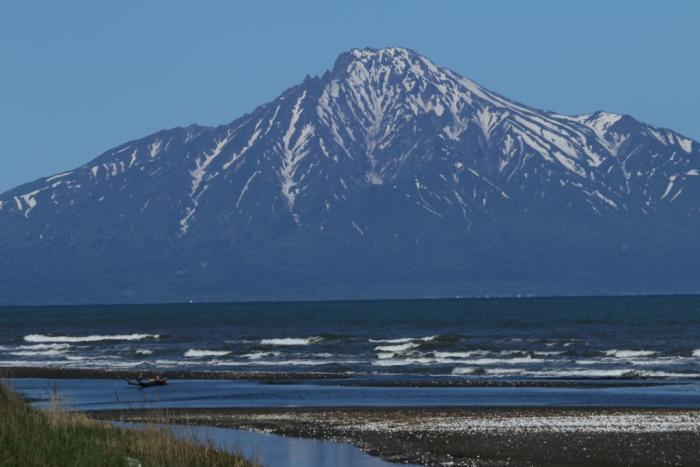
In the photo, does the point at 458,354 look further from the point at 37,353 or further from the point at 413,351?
the point at 37,353

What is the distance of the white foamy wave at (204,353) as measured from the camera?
8219 cm

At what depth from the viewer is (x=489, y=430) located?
3350 cm

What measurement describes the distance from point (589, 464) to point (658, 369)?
36.1m

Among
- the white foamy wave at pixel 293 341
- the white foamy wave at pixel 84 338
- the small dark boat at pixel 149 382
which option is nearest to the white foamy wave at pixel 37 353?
the white foamy wave at pixel 293 341

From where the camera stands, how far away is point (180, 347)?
93.1 meters

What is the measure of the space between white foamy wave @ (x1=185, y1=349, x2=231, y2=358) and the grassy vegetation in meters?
58.3

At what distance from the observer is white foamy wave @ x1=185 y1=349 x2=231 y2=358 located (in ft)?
270

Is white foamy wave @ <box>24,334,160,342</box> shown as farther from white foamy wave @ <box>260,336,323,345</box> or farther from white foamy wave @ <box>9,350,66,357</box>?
white foamy wave @ <box>9,350,66,357</box>

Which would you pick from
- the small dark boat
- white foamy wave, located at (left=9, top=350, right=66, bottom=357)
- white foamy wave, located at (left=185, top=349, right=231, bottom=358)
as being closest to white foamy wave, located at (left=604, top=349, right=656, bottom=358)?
white foamy wave, located at (left=185, top=349, right=231, bottom=358)

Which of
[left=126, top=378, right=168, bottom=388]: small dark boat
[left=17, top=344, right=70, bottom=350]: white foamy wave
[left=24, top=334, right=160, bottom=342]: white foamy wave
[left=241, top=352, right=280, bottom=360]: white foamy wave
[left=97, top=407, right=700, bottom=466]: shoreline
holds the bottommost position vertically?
[left=97, top=407, right=700, bottom=466]: shoreline

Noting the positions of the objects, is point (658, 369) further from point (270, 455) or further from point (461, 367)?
point (270, 455)

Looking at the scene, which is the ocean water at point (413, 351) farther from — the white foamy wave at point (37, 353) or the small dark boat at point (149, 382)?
the small dark boat at point (149, 382)

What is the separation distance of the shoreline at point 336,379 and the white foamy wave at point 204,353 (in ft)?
50.1

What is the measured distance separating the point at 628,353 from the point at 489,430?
4313 centimetres
